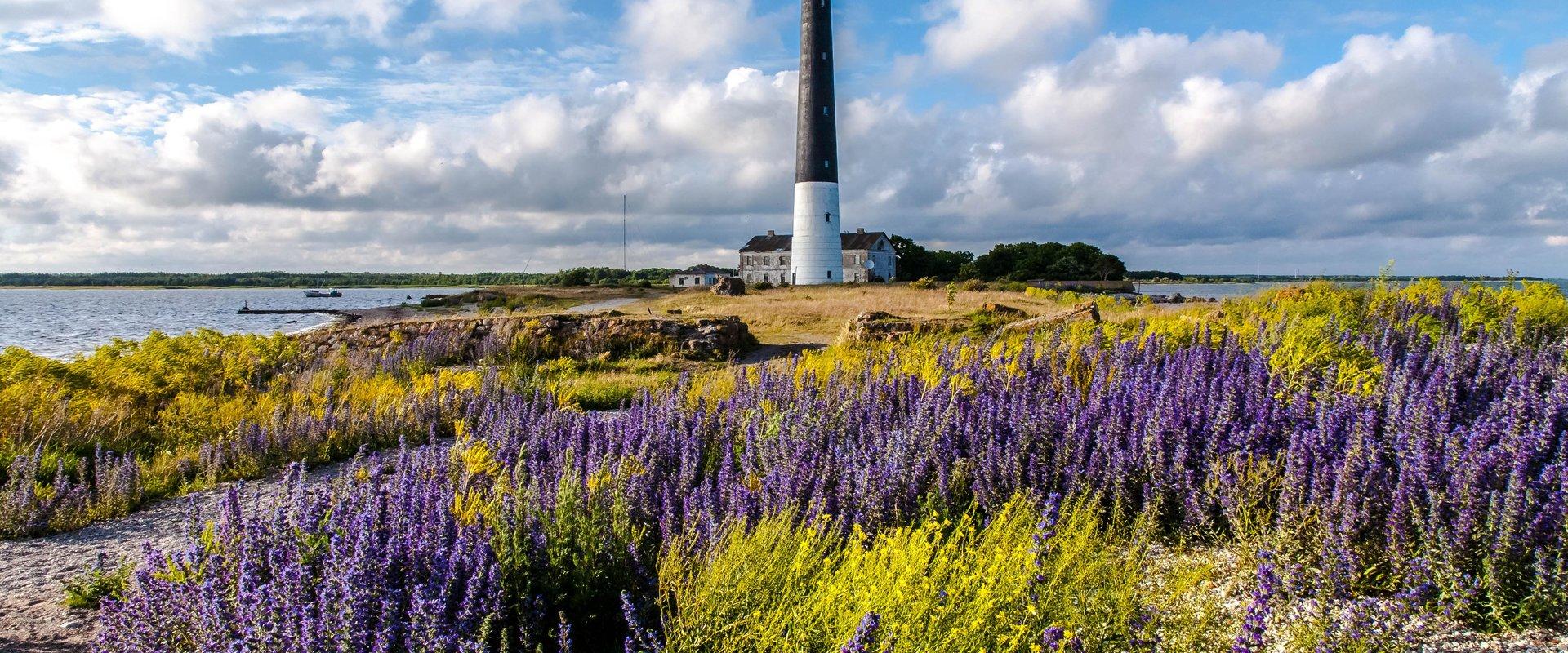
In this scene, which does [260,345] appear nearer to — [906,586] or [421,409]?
[421,409]

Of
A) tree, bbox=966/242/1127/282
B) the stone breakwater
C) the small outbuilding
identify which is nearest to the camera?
the stone breakwater

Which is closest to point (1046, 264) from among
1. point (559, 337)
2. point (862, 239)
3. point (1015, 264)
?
point (1015, 264)

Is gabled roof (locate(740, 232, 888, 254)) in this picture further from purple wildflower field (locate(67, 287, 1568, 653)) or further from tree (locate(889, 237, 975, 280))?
purple wildflower field (locate(67, 287, 1568, 653))

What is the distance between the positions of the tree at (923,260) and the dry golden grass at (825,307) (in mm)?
37375

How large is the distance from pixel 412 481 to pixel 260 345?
33.6ft

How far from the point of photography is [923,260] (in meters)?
73.1

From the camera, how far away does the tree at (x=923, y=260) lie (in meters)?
72.1

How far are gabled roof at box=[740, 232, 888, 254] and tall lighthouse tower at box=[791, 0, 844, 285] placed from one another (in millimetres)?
24261

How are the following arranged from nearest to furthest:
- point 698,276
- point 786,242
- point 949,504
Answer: point 949,504, point 786,242, point 698,276

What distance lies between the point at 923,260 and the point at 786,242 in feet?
38.6

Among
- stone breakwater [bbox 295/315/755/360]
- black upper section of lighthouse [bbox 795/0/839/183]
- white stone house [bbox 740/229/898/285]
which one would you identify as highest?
black upper section of lighthouse [bbox 795/0/839/183]

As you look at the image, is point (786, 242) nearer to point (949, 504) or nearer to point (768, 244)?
point (768, 244)

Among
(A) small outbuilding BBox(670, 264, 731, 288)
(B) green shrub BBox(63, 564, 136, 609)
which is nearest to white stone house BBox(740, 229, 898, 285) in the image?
(A) small outbuilding BBox(670, 264, 731, 288)

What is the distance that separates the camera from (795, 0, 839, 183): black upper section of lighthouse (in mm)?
40938
